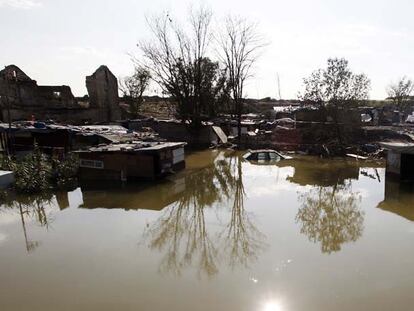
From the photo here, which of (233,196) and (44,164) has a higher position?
(44,164)

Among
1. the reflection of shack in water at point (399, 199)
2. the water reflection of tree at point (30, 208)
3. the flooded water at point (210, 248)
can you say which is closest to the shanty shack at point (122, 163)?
the flooded water at point (210, 248)

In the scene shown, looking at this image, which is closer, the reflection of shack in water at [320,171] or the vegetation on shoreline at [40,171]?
→ the vegetation on shoreline at [40,171]

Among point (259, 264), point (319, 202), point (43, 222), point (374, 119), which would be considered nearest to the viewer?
point (259, 264)

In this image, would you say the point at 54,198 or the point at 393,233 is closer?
the point at 393,233

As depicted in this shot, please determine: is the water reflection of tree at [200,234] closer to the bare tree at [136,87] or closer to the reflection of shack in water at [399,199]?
the reflection of shack in water at [399,199]

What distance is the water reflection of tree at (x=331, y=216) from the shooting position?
8492 millimetres

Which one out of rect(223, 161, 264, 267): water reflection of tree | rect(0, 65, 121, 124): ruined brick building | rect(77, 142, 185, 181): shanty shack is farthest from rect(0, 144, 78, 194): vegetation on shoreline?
rect(0, 65, 121, 124): ruined brick building

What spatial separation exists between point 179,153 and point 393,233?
1081 centimetres

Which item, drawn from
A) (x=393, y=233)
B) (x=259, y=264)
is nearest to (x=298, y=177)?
(x=393, y=233)

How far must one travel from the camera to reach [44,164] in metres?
14.1

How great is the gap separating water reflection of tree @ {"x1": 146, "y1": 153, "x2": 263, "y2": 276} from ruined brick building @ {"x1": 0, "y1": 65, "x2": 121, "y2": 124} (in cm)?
1759

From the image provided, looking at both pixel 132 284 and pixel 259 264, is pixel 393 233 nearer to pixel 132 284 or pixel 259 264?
pixel 259 264

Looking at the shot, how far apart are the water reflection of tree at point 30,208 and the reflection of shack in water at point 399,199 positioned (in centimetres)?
1047

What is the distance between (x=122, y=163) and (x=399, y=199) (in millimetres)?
10944
